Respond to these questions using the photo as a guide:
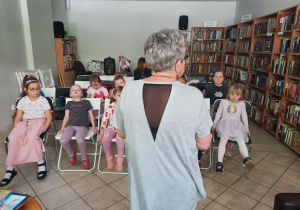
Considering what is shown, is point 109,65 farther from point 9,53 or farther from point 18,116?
point 18,116

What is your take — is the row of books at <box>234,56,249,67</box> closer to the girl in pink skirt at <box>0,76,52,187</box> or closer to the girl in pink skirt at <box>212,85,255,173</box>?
the girl in pink skirt at <box>212,85,255,173</box>

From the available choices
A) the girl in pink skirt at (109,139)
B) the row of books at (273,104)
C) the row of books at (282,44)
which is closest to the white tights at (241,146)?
the girl in pink skirt at (109,139)

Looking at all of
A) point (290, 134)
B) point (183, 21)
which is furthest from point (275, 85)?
point (183, 21)

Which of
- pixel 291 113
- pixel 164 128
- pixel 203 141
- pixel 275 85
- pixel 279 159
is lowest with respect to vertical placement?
pixel 279 159

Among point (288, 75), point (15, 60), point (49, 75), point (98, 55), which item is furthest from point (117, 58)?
point (288, 75)

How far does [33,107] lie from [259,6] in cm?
553

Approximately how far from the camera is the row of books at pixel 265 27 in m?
4.12

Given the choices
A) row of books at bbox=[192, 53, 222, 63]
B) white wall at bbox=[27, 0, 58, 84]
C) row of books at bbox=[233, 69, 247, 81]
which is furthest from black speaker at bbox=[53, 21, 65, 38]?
row of books at bbox=[233, 69, 247, 81]

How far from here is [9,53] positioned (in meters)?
4.04

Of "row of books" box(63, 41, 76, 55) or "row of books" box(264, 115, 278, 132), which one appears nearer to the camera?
"row of books" box(264, 115, 278, 132)

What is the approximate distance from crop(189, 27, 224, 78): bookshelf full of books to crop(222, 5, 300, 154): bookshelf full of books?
0.95 meters

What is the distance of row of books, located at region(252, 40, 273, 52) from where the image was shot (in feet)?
14.0

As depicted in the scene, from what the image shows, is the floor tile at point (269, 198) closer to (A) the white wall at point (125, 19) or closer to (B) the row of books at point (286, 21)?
(B) the row of books at point (286, 21)

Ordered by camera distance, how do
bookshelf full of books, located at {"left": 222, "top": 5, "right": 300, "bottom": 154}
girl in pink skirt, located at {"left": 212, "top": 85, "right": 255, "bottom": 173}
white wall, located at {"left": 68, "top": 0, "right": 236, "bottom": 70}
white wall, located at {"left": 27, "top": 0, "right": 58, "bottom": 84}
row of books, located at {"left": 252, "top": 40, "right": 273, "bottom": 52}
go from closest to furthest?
1. girl in pink skirt, located at {"left": 212, "top": 85, "right": 255, "bottom": 173}
2. bookshelf full of books, located at {"left": 222, "top": 5, "right": 300, "bottom": 154}
3. row of books, located at {"left": 252, "top": 40, "right": 273, "bottom": 52}
4. white wall, located at {"left": 27, "top": 0, "right": 58, "bottom": 84}
5. white wall, located at {"left": 68, "top": 0, "right": 236, "bottom": 70}
